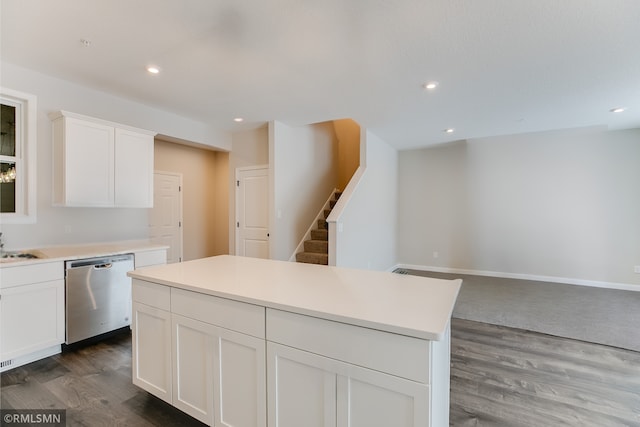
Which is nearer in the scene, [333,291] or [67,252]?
[333,291]

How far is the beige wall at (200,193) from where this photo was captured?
5035 mm

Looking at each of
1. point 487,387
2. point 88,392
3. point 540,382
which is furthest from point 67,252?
point 540,382

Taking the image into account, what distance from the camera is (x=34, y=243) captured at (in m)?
2.90

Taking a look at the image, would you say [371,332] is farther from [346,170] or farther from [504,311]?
[346,170]

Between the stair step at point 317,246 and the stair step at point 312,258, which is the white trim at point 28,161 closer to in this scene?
the stair step at point 312,258

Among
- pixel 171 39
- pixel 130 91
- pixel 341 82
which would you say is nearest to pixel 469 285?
pixel 341 82

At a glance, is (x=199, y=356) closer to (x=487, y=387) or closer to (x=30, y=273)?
(x=30, y=273)

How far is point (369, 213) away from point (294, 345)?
3829 millimetres

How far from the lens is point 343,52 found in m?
2.41

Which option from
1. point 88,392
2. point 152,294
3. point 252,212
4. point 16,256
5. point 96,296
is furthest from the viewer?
point 252,212

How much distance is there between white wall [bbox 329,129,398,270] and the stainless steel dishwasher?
8.00ft

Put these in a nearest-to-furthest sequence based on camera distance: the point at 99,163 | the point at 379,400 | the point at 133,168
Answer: the point at 379,400 → the point at 99,163 → the point at 133,168

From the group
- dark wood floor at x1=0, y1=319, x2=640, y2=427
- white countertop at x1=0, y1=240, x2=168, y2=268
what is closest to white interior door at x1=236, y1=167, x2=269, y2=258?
white countertop at x1=0, y1=240, x2=168, y2=268

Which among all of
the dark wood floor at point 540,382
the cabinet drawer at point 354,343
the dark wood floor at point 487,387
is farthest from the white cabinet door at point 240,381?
the dark wood floor at point 540,382
